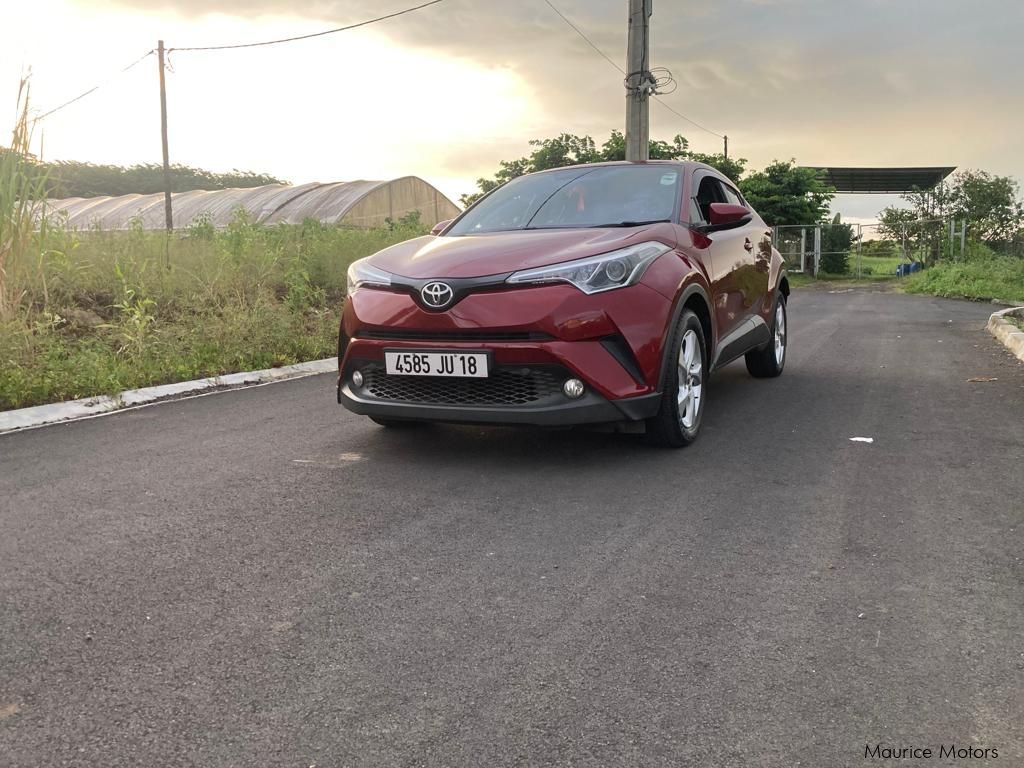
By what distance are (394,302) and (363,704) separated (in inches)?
97.8

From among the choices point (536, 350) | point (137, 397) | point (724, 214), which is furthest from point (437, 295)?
point (137, 397)

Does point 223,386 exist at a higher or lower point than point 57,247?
lower

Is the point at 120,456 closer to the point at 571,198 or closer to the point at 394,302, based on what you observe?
the point at 394,302

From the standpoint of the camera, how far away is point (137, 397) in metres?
6.17

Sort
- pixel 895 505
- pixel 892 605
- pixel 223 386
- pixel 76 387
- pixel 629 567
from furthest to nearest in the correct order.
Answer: pixel 223 386, pixel 76 387, pixel 895 505, pixel 629 567, pixel 892 605

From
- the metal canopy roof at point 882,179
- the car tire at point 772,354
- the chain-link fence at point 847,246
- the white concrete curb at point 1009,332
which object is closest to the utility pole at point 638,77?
the white concrete curb at point 1009,332

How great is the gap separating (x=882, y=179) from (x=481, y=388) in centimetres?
3721

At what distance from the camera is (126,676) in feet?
7.10

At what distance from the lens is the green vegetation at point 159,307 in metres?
6.30

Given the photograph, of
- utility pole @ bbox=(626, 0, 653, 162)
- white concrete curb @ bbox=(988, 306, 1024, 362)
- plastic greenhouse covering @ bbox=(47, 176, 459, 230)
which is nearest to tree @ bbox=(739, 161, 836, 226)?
plastic greenhouse covering @ bbox=(47, 176, 459, 230)

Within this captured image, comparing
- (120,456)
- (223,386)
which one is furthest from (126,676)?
(223,386)

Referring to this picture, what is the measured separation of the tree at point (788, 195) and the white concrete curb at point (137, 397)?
27521 millimetres

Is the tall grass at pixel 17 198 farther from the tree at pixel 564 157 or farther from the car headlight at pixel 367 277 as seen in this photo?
the tree at pixel 564 157

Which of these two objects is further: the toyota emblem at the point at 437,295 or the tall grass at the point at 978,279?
the tall grass at the point at 978,279
